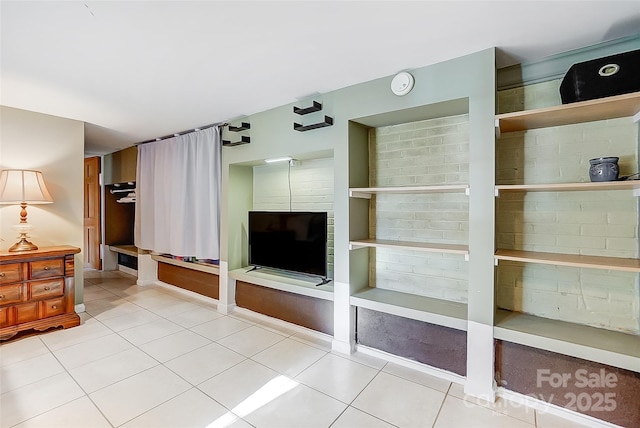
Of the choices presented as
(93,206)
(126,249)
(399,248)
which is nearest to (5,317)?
(126,249)

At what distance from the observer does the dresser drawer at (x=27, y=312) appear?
2.80 meters

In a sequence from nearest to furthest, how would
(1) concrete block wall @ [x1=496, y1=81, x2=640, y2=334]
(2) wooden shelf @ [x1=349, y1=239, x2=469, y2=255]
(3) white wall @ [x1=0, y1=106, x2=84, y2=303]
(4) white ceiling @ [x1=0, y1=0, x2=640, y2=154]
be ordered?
(4) white ceiling @ [x1=0, y1=0, x2=640, y2=154] → (1) concrete block wall @ [x1=496, y1=81, x2=640, y2=334] → (2) wooden shelf @ [x1=349, y1=239, x2=469, y2=255] → (3) white wall @ [x1=0, y1=106, x2=84, y2=303]

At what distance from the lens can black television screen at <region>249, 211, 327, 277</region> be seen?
2873mm

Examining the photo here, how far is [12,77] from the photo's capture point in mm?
2332

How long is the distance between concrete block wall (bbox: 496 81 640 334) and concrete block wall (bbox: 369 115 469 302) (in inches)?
11.5

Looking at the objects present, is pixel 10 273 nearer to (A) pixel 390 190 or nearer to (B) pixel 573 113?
(A) pixel 390 190

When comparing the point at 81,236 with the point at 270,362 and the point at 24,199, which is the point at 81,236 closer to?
the point at 24,199

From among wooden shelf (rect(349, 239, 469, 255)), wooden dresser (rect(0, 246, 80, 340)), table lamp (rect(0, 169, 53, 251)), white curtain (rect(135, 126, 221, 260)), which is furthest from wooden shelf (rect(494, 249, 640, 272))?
table lamp (rect(0, 169, 53, 251))

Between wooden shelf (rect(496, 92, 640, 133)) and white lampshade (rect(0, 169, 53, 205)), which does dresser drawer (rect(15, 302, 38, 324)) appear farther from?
wooden shelf (rect(496, 92, 640, 133))

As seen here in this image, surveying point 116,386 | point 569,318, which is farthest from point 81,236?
point 569,318

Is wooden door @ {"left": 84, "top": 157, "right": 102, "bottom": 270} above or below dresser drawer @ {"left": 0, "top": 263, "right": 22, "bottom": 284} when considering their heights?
above

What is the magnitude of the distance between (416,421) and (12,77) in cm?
389

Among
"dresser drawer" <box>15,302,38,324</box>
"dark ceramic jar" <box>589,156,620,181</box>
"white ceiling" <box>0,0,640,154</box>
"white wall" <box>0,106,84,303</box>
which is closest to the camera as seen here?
"white ceiling" <box>0,0,640,154</box>

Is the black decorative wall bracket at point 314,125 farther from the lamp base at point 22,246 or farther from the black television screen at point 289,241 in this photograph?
the lamp base at point 22,246
